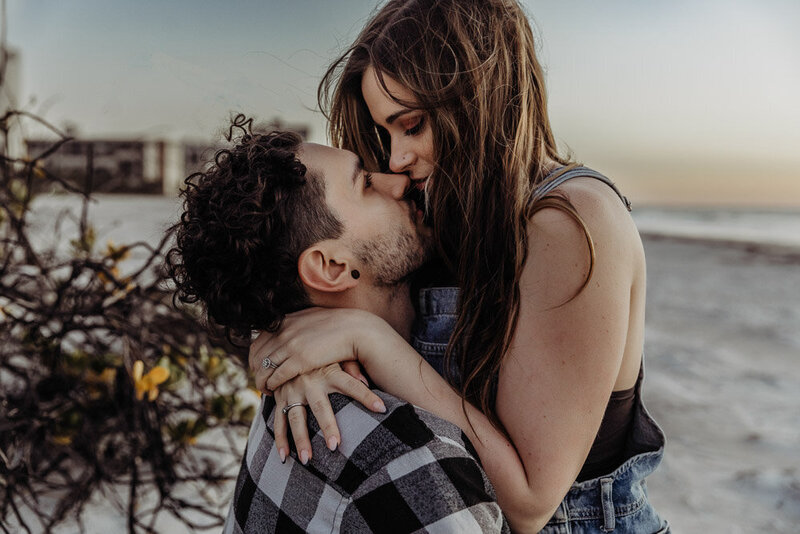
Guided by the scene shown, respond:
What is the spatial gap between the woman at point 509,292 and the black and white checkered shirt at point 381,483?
13 centimetres

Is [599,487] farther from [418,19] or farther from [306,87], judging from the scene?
[306,87]

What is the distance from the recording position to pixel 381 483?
1.18 m

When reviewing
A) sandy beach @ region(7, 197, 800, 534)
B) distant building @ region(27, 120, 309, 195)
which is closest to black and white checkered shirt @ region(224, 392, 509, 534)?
distant building @ region(27, 120, 309, 195)

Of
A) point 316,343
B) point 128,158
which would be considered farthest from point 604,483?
point 128,158

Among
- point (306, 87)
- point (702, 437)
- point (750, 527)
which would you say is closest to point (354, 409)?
point (306, 87)

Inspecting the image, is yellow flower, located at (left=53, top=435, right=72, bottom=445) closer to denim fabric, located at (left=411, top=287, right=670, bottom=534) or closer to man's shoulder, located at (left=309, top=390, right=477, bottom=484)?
denim fabric, located at (left=411, top=287, right=670, bottom=534)

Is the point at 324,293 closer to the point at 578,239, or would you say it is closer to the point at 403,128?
the point at 403,128

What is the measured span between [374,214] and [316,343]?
39cm

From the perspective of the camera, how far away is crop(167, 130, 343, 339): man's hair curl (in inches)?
60.5

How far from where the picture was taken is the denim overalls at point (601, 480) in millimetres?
1615

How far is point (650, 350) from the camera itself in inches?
232

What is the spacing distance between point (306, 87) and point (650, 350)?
4608 mm

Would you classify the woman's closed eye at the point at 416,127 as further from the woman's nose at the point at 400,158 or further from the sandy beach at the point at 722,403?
the sandy beach at the point at 722,403

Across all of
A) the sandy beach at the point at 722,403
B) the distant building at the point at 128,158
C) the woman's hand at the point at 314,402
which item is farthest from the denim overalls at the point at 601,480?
the sandy beach at the point at 722,403
